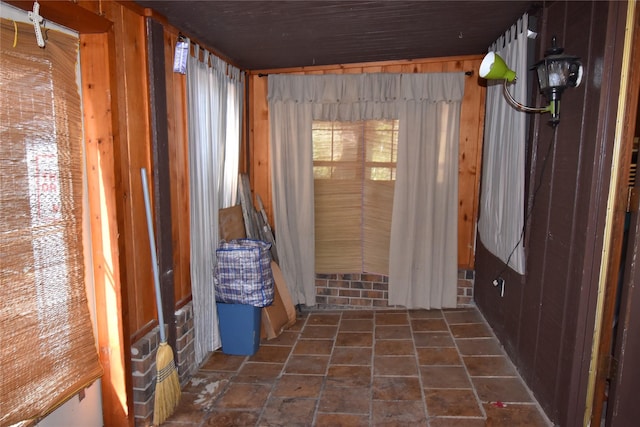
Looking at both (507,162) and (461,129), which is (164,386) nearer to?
(507,162)

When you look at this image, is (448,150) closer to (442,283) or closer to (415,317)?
(442,283)

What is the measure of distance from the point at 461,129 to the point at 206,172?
2295 millimetres

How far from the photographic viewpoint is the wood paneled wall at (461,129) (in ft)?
12.1

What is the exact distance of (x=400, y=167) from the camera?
3750 millimetres

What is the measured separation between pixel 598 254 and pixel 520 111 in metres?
1.00

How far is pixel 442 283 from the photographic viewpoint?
153 inches

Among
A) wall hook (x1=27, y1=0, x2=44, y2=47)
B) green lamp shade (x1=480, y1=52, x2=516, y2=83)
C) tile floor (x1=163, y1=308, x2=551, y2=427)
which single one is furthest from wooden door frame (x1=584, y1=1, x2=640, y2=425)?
wall hook (x1=27, y1=0, x2=44, y2=47)

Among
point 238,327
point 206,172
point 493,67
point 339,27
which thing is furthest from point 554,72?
point 238,327

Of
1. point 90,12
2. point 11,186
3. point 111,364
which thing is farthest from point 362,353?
point 90,12

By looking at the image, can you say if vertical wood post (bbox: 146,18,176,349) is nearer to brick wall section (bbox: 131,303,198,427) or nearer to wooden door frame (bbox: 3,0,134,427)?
brick wall section (bbox: 131,303,198,427)

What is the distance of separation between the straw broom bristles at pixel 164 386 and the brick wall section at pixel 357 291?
6.28ft

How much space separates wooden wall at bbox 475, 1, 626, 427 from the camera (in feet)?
5.99

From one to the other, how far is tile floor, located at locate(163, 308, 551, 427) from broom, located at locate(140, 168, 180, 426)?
0.07m

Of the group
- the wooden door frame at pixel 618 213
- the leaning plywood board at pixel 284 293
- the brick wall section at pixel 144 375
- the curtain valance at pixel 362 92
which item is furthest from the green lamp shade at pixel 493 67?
the brick wall section at pixel 144 375
